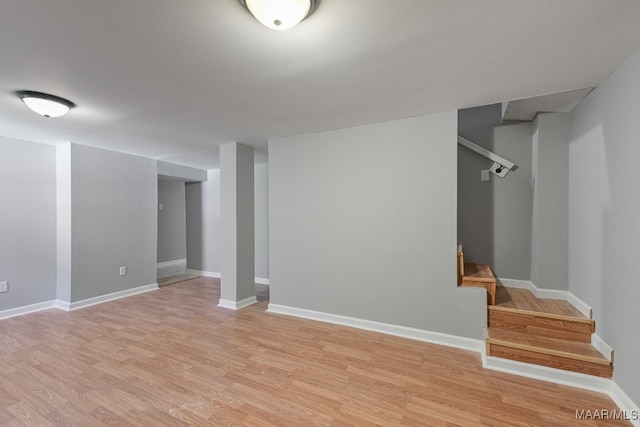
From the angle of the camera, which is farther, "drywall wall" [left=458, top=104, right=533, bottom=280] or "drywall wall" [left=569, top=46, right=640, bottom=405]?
"drywall wall" [left=458, top=104, right=533, bottom=280]

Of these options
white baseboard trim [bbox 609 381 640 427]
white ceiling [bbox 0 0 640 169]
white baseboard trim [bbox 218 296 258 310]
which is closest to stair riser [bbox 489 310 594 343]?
white baseboard trim [bbox 609 381 640 427]

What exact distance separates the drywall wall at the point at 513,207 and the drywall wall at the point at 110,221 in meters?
5.34

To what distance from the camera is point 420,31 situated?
1.53 meters

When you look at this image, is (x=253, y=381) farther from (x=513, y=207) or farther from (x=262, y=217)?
(x=262, y=217)

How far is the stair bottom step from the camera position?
2035mm

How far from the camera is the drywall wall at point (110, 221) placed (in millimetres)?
3932

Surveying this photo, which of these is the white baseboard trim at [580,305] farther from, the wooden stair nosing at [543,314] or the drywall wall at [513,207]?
the drywall wall at [513,207]

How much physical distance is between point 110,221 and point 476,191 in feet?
17.4

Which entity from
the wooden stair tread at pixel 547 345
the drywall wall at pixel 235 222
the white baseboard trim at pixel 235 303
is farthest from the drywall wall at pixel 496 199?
the white baseboard trim at pixel 235 303

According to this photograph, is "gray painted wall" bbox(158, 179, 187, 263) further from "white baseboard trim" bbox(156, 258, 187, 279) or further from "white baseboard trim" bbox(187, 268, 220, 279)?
"white baseboard trim" bbox(187, 268, 220, 279)

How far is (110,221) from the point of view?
14.1ft

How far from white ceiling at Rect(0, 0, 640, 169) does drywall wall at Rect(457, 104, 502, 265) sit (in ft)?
4.02

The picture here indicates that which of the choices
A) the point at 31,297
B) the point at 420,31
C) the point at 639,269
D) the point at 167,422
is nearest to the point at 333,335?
the point at 167,422

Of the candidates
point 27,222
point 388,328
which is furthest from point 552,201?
point 27,222
